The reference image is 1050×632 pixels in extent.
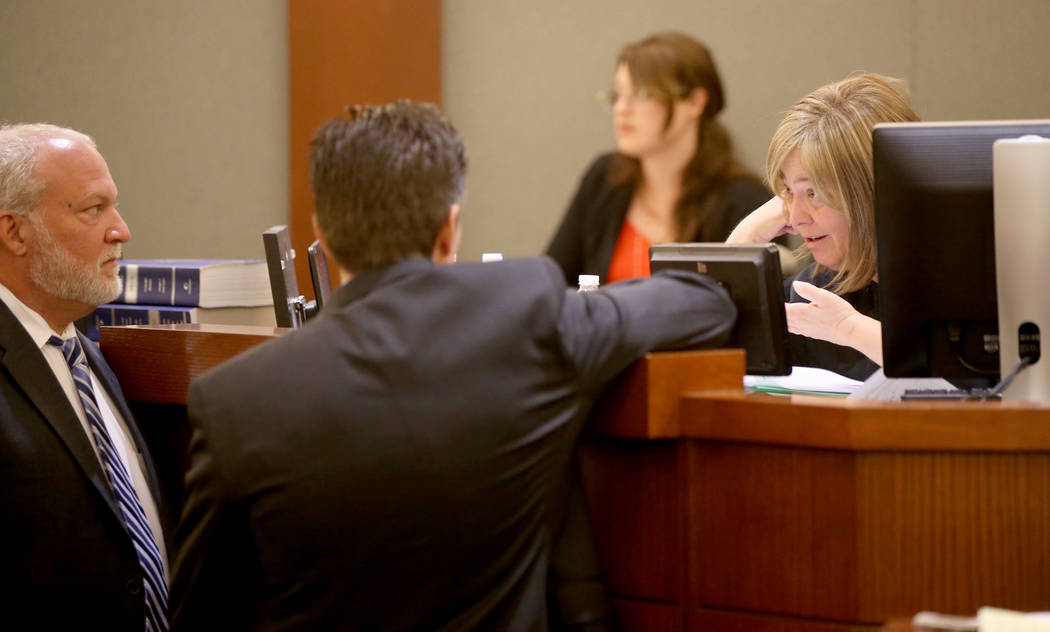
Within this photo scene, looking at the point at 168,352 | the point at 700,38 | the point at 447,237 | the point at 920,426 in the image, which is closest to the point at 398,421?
the point at 447,237

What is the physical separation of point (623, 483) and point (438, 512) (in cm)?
31

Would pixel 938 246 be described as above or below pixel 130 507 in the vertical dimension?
above

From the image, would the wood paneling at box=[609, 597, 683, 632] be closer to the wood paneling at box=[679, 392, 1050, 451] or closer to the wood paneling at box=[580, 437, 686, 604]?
the wood paneling at box=[580, 437, 686, 604]

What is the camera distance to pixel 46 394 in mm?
Answer: 1756

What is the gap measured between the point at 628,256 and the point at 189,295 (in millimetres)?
1513

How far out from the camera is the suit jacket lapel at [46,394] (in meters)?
1.74

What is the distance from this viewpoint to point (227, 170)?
411 cm

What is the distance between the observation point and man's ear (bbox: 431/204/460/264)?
135cm

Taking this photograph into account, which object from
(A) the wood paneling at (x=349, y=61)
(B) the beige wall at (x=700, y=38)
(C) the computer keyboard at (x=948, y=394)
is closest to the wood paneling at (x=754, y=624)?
(C) the computer keyboard at (x=948, y=394)

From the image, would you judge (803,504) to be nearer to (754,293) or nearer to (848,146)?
(754,293)

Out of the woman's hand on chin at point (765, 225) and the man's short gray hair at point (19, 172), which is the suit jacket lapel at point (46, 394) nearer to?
the man's short gray hair at point (19, 172)

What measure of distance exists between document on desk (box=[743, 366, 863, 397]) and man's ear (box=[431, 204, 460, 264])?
1.83 ft

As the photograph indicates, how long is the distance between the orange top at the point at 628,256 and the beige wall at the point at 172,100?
1.32m

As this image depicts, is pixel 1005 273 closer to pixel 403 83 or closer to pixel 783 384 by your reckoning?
pixel 783 384
